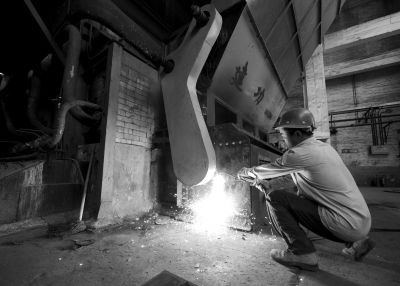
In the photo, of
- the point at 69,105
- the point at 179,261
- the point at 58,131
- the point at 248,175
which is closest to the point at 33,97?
the point at 69,105

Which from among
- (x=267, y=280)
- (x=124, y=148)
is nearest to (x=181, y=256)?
(x=267, y=280)

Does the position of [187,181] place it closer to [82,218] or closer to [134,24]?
[82,218]

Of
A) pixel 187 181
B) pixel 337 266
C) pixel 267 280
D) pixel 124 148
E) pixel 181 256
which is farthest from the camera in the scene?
pixel 124 148

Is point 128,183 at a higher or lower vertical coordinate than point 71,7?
lower

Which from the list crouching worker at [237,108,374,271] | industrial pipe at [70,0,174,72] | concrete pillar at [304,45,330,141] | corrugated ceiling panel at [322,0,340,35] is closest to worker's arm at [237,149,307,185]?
crouching worker at [237,108,374,271]

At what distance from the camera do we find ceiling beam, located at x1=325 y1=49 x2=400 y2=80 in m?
7.65

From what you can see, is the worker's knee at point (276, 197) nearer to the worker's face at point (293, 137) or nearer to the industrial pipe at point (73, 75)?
the worker's face at point (293, 137)

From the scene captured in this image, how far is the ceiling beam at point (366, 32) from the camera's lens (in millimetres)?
5539

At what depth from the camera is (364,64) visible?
26.2 ft

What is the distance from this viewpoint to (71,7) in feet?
12.1

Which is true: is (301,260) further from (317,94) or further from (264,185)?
(317,94)

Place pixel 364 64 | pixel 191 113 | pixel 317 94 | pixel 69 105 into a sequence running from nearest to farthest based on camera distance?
pixel 191 113 → pixel 69 105 → pixel 317 94 → pixel 364 64

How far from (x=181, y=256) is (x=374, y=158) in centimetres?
965

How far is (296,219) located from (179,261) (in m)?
1.08
